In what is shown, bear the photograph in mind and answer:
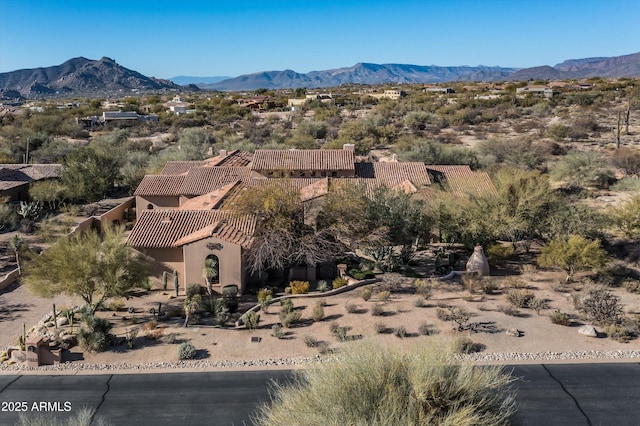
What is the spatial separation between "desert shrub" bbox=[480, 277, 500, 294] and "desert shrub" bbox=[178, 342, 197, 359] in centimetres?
1347

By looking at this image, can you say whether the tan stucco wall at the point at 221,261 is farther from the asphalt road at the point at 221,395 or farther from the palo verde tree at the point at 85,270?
the asphalt road at the point at 221,395

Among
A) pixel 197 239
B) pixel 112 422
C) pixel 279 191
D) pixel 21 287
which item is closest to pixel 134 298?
pixel 197 239

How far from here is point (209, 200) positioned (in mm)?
32188

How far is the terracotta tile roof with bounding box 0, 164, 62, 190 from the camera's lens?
4134 centimetres

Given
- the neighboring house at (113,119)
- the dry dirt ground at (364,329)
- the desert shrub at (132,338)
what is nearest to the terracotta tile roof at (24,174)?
the dry dirt ground at (364,329)

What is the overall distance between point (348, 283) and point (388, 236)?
3.08m

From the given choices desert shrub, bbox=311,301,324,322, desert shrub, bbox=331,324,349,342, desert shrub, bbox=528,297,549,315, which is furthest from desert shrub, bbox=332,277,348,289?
desert shrub, bbox=528,297,549,315

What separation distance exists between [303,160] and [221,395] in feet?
84.5

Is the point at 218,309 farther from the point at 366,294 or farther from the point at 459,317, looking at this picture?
the point at 459,317

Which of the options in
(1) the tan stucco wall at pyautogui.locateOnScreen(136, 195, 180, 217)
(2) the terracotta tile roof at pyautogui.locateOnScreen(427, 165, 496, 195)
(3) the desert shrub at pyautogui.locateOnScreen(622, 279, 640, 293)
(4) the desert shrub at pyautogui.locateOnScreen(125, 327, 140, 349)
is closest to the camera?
(4) the desert shrub at pyautogui.locateOnScreen(125, 327, 140, 349)

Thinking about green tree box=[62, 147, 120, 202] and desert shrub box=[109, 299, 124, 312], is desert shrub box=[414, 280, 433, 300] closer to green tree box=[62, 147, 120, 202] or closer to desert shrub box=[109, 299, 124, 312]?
desert shrub box=[109, 299, 124, 312]

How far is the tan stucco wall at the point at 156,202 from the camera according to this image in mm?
36938

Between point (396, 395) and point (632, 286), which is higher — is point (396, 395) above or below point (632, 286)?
above

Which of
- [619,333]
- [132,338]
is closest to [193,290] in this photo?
[132,338]
